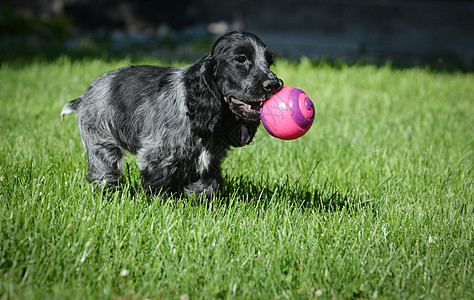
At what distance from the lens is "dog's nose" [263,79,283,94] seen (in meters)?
3.36

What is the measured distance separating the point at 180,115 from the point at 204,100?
254 millimetres

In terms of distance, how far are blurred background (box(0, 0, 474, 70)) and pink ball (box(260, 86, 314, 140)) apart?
8376 mm

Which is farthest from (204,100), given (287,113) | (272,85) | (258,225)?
(258,225)

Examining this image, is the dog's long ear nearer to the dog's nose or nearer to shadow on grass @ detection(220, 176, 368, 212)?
the dog's nose

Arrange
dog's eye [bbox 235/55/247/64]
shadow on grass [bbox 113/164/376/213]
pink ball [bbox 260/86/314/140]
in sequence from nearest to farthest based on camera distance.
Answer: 1. pink ball [bbox 260/86/314/140]
2. dog's eye [bbox 235/55/247/64]
3. shadow on grass [bbox 113/164/376/213]

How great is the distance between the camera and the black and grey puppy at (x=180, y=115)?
3.50 metres

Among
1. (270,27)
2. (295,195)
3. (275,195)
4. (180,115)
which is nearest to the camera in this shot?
(180,115)

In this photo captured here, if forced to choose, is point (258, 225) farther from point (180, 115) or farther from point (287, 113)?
point (180, 115)

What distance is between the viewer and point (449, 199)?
14.1 ft

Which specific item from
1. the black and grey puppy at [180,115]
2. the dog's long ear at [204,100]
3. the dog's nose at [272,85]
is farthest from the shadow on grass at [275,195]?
the dog's nose at [272,85]

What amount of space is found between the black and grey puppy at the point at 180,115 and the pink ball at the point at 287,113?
0.26 ft

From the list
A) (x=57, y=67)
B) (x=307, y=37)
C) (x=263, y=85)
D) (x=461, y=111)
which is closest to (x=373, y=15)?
(x=307, y=37)

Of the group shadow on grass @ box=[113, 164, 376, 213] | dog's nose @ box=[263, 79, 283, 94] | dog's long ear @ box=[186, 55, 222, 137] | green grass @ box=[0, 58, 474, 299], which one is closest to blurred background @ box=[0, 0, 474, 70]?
green grass @ box=[0, 58, 474, 299]

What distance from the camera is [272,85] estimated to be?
3375 mm
